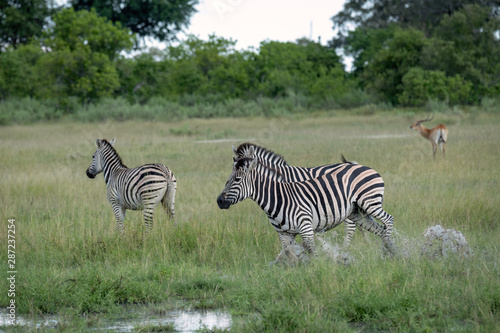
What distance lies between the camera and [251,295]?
6.00 metres

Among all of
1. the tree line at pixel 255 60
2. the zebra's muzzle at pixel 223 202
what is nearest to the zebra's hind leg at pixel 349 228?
the zebra's muzzle at pixel 223 202

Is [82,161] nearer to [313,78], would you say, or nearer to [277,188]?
[277,188]

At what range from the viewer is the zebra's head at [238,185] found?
6855 millimetres

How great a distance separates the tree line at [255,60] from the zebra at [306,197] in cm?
2766

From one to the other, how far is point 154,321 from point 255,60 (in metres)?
38.1

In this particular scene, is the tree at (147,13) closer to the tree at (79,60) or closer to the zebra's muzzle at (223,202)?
the tree at (79,60)

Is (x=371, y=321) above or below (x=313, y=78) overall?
below

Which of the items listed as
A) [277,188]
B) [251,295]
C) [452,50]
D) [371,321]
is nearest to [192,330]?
[251,295]

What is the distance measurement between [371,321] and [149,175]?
4290 mm

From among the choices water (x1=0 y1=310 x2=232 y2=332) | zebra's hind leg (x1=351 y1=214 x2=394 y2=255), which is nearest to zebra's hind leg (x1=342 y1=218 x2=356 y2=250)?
zebra's hind leg (x1=351 y1=214 x2=394 y2=255)

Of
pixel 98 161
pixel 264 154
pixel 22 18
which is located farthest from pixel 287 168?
pixel 22 18

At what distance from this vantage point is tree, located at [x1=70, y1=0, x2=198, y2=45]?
159ft

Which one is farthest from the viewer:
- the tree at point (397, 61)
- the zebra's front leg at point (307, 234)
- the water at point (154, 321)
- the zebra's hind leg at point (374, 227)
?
the tree at point (397, 61)

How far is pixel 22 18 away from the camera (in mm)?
46250
